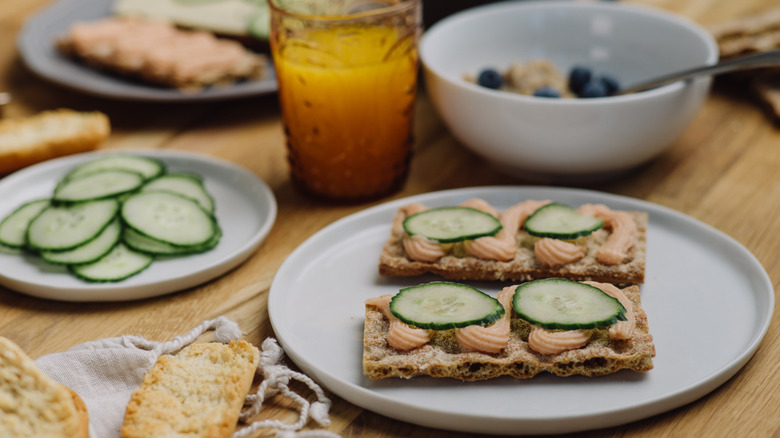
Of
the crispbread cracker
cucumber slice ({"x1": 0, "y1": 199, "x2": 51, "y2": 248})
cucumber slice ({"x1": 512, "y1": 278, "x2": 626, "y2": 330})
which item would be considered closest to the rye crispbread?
the crispbread cracker

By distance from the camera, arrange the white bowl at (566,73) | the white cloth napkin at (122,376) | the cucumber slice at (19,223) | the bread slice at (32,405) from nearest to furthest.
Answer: the bread slice at (32,405)
the white cloth napkin at (122,376)
the cucumber slice at (19,223)
the white bowl at (566,73)

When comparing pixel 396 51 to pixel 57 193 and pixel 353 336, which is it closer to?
pixel 353 336

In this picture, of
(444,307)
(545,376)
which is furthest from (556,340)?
(444,307)

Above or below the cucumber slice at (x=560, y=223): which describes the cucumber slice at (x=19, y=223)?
below

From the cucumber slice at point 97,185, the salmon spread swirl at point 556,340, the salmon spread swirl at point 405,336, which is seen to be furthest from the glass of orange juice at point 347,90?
the salmon spread swirl at point 556,340

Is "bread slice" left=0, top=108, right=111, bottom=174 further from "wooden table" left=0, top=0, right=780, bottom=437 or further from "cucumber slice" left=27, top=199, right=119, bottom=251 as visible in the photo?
"cucumber slice" left=27, top=199, right=119, bottom=251

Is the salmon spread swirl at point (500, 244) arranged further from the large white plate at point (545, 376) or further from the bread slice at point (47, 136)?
the bread slice at point (47, 136)

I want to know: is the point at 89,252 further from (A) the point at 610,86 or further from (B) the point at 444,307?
(A) the point at 610,86
